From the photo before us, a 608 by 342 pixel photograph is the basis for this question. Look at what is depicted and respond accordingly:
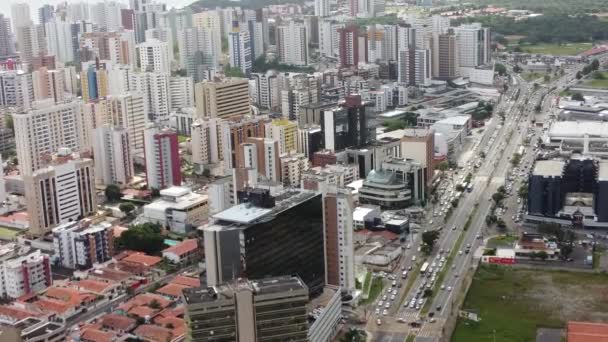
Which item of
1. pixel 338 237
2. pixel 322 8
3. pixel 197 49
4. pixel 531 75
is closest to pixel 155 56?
pixel 197 49

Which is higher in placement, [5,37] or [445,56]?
[5,37]

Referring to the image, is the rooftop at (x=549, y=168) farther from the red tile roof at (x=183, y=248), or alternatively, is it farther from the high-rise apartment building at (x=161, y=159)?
the high-rise apartment building at (x=161, y=159)

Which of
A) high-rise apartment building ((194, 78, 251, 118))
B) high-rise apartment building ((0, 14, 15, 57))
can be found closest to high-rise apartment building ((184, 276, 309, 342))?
high-rise apartment building ((194, 78, 251, 118))

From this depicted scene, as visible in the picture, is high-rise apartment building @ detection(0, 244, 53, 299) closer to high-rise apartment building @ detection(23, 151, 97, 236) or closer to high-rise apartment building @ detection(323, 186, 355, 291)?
high-rise apartment building @ detection(23, 151, 97, 236)

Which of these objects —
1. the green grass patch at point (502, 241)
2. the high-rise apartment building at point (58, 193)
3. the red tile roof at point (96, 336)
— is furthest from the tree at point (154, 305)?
the green grass patch at point (502, 241)

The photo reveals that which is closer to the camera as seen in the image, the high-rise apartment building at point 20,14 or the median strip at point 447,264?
the median strip at point 447,264

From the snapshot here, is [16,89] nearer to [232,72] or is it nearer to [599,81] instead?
[232,72]

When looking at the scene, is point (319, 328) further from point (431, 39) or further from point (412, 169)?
point (431, 39)
